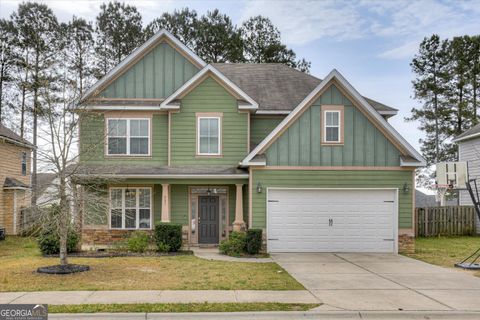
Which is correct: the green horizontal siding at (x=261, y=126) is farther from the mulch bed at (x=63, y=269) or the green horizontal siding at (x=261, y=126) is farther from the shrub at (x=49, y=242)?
the mulch bed at (x=63, y=269)

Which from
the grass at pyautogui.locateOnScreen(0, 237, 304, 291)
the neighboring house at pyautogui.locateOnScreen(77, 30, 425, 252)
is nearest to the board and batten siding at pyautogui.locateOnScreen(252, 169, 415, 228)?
the neighboring house at pyautogui.locateOnScreen(77, 30, 425, 252)

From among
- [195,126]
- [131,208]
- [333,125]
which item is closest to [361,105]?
[333,125]

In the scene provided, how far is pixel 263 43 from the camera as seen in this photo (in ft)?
124

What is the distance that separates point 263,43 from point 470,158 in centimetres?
1825

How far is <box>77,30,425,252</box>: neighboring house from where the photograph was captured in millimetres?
16953

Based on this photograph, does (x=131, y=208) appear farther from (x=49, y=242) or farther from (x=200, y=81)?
(x=200, y=81)

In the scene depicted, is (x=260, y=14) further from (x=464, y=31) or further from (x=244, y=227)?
(x=244, y=227)

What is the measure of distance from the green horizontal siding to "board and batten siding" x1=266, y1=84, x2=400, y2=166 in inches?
124

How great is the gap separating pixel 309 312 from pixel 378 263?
7.07 metres

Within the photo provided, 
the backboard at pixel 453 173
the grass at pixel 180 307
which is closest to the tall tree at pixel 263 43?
the backboard at pixel 453 173

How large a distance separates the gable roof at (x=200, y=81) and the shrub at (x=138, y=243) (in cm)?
513

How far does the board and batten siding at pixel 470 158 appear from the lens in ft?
85.7

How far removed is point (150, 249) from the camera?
16.8 metres

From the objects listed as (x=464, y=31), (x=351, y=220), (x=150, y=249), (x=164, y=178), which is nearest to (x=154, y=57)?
(x=164, y=178)
